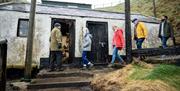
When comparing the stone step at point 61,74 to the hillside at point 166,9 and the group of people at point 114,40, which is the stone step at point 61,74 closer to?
the group of people at point 114,40

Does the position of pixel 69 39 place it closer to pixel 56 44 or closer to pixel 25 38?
pixel 25 38

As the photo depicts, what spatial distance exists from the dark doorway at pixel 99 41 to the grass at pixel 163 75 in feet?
29.3

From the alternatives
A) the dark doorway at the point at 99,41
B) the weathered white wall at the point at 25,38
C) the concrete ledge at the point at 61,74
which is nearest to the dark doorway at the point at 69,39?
the weathered white wall at the point at 25,38

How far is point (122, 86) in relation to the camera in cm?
694

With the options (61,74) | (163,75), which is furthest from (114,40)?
(163,75)

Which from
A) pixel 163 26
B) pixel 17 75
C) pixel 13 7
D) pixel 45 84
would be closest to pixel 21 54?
pixel 17 75

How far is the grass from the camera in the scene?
6591mm

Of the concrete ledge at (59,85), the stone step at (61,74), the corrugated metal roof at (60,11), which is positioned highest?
the corrugated metal roof at (60,11)

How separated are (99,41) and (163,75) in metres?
9.71

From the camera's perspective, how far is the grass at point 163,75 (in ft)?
21.6

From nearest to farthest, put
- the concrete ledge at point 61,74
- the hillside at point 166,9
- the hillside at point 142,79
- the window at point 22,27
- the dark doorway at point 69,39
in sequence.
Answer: the hillside at point 142,79 → the concrete ledge at point 61,74 → the window at point 22,27 → the dark doorway at point 69,39 → the hillside at point 166,9

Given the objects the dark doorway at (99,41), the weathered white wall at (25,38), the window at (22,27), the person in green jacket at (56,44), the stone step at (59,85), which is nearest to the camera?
the stone step at (59,85)

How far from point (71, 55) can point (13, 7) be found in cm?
394

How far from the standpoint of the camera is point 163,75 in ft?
22.5
